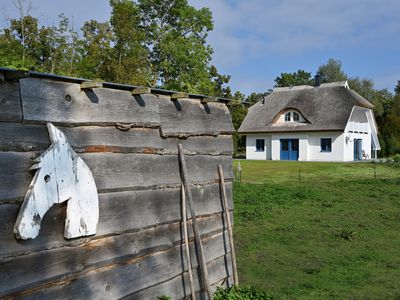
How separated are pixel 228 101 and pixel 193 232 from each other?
210 centimetres

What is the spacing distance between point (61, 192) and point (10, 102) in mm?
830

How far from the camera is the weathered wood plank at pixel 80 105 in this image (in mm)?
3773

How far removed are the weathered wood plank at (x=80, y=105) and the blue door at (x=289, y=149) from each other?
4139 cm

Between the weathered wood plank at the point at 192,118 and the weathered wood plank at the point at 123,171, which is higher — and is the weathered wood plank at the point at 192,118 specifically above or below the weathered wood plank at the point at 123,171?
above

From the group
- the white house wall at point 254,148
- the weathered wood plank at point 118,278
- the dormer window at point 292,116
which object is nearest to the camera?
the weathered wood plank at point 118,278

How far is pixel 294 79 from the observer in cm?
9550

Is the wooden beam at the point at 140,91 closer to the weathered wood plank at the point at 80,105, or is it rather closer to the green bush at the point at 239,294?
the weathered wood plank at the point at 80,105

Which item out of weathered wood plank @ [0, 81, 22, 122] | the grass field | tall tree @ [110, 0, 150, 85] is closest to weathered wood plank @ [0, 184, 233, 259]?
weathered wood plank @ [0, 81, 22, 122]

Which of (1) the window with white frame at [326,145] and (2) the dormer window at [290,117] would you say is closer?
(1) the window with white frame at [326,145]

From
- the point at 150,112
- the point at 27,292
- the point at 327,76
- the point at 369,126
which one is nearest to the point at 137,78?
the point at 150,112

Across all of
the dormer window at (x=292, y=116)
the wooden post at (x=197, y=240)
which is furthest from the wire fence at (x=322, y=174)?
the wooden post at (x=197, y=240)

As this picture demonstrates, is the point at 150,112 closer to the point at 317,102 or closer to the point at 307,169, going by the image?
the point at 307,169

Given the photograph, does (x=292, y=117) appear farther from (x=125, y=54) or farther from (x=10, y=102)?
(x=10, y=102)

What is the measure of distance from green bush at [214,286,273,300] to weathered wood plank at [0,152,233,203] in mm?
1542
